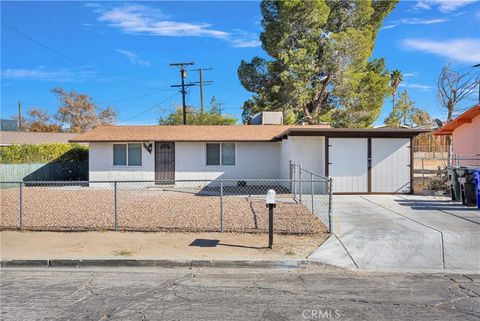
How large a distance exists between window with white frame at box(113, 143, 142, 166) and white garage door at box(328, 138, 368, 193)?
33.4 feet

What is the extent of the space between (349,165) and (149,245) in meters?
10.2

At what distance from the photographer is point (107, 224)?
35.2 feet

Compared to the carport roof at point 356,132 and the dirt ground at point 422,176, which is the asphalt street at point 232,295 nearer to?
the carport roof at point 356,132

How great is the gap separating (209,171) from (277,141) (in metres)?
3.76

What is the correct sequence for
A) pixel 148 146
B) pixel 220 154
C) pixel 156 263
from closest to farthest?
pixel 156 263 < pixel 148 146 < pixel 220 154

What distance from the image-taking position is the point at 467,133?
21359 millimetres

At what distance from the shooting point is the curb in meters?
7.42

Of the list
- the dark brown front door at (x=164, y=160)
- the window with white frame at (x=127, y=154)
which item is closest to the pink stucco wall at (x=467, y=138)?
the dark brown front door at (x=164, y=160)

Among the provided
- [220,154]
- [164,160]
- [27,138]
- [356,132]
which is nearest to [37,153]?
[164,160]

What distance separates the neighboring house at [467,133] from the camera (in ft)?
65.0

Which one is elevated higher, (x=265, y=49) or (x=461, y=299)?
(x=265, y=49)

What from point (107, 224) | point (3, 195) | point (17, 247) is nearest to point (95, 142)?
point (3, 195)

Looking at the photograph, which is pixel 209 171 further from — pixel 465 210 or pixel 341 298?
pixel 341 298

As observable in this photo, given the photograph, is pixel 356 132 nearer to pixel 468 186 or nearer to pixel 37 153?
pixel 468 186
